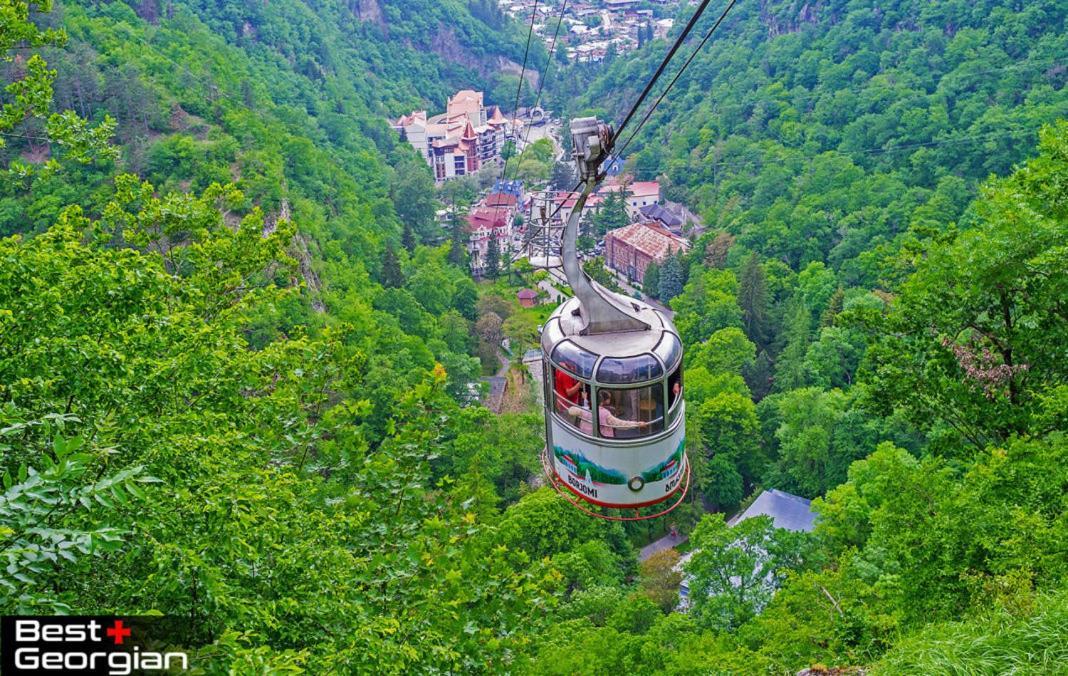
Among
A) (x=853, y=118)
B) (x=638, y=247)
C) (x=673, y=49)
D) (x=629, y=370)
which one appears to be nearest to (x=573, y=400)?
(x=629, y=370)

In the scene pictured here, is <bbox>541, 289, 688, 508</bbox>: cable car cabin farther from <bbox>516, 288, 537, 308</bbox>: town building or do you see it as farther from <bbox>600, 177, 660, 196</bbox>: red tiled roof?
<bbox>600, 177, 660, 196</bbox>: red tiled roof

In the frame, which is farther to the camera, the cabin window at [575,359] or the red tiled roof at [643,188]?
the red tiled roof at [643,188]

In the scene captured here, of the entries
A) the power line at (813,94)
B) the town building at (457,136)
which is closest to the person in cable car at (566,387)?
the power line at (813,94)

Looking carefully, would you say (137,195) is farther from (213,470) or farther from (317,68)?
(317,68)

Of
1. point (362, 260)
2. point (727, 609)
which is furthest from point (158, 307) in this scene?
point (362, 260)

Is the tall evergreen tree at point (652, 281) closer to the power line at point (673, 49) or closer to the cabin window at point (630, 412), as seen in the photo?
the cabin window at point (630, 412)

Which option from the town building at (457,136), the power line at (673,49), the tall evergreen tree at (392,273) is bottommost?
the town building at (457,136)

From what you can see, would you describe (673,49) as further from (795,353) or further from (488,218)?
(488,218)
